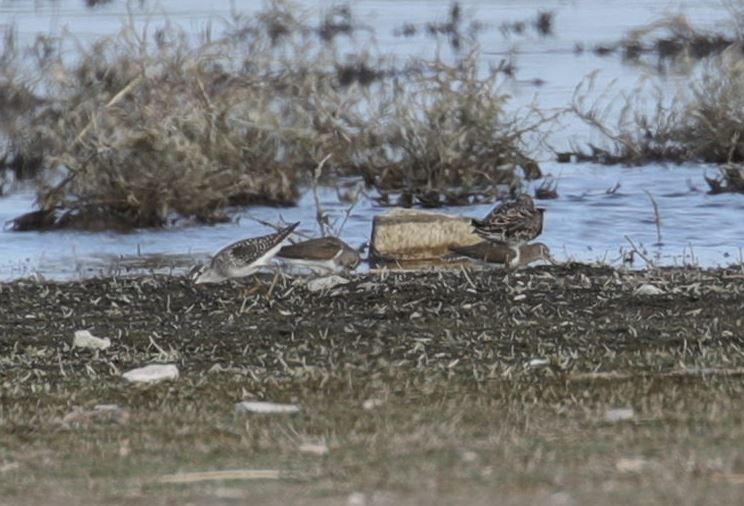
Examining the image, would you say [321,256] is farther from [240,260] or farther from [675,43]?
[675,43]

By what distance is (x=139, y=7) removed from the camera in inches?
1934

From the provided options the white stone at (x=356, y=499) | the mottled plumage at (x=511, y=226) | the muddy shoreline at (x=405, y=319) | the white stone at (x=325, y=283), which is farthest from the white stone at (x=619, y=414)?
the mottled plumage at (x=511, y=226)

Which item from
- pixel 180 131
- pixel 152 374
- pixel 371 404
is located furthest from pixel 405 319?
pixel 180 131

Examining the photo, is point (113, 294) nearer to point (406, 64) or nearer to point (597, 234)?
point (597, 234)

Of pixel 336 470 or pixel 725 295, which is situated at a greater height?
pixel 336 470

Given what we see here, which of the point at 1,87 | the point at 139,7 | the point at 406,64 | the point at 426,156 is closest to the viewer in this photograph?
the point at 426,156

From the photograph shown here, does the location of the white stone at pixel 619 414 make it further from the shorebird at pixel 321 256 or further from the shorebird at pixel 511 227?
the shorebird at pixel 511 227

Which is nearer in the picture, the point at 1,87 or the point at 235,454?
the point at 235,454

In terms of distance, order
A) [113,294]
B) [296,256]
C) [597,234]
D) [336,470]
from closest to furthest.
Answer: [336,470]
[113,294]
[296,256]
[597,234]

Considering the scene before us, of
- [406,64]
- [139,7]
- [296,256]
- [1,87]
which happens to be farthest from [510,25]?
[296,256]

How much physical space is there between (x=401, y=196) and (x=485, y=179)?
945mm

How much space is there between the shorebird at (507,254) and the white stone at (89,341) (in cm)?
452

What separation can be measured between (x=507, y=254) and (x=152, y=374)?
20.0 feet

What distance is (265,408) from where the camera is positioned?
25.9 ft
